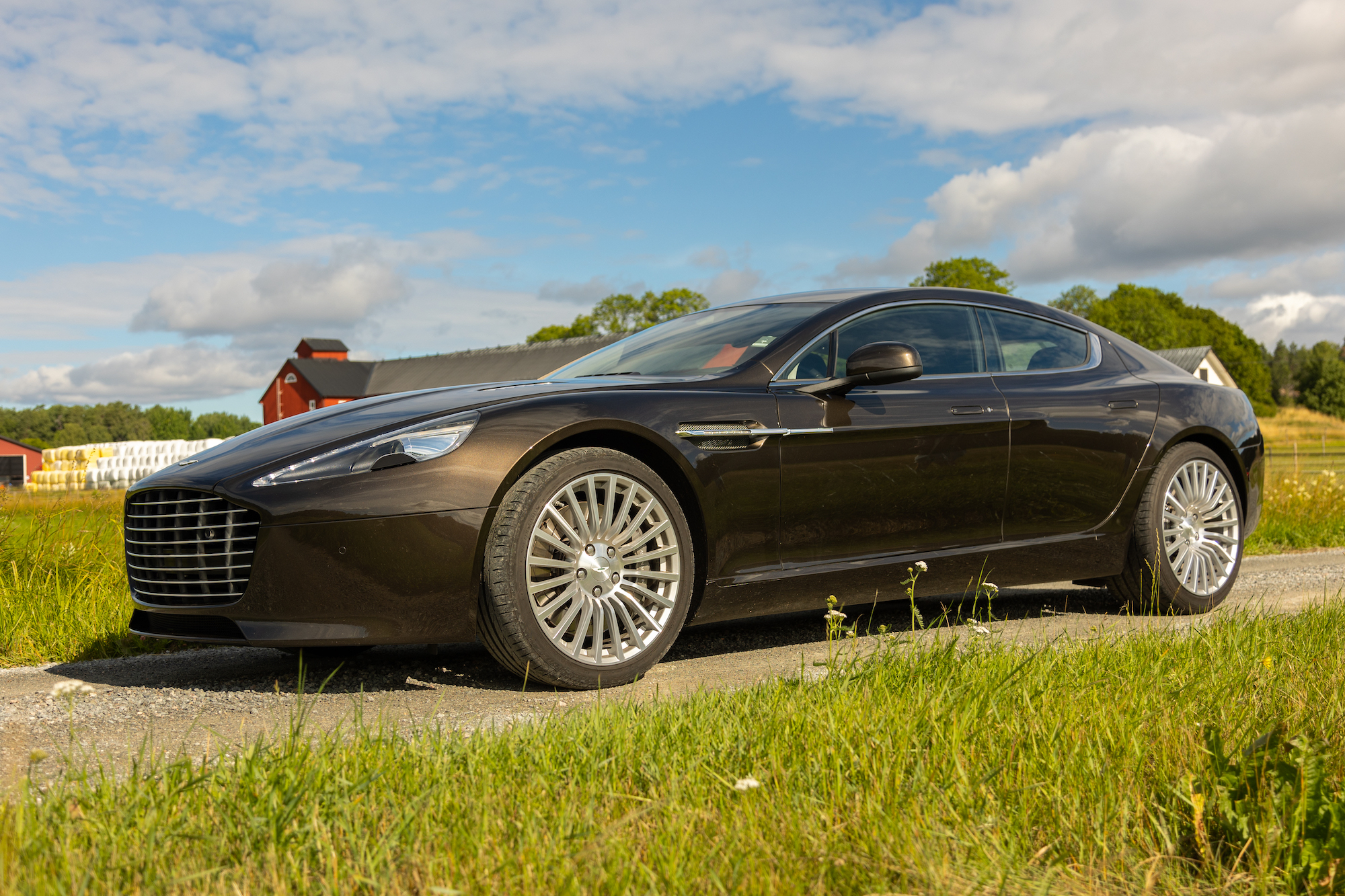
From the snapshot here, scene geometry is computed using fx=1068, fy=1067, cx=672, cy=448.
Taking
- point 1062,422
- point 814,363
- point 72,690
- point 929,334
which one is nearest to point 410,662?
point 72,690

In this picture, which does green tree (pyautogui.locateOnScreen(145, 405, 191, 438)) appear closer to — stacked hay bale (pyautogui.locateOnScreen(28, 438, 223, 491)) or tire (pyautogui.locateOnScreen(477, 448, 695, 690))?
stacked hay bale (pyautogui.locateOnScreen(28, 438, 223, 491))

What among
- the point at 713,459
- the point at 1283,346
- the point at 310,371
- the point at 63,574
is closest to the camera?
the point at 713,459

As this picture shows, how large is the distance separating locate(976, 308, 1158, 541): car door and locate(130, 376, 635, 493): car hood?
1.84m

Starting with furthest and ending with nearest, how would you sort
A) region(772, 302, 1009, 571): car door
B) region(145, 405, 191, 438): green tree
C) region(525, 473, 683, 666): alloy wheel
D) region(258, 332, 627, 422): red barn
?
1. region(145, 405, 191, 438): green tree
2. region(258, 332, 627, 422): red barn
3. region(772, 302, 1009, 571): car door
4. region(525, 473, 683, 666): alloy wheel

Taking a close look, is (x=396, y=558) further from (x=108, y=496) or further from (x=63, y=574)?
(x=108, y=496)

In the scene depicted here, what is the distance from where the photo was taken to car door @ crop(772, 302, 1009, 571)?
4.13 metres

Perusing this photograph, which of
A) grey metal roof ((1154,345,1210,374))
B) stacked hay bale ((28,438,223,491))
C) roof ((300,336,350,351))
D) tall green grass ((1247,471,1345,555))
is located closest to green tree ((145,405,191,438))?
roof ((300,336,350,351))

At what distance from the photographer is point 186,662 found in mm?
4309

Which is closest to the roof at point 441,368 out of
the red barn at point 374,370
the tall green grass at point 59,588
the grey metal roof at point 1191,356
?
the red barn at point 374,370

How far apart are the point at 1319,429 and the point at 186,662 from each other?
268ft

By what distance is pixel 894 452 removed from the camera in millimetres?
4352

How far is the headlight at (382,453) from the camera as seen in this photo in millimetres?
3395

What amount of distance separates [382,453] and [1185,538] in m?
4.06

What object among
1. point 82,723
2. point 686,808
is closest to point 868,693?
point 686,808
